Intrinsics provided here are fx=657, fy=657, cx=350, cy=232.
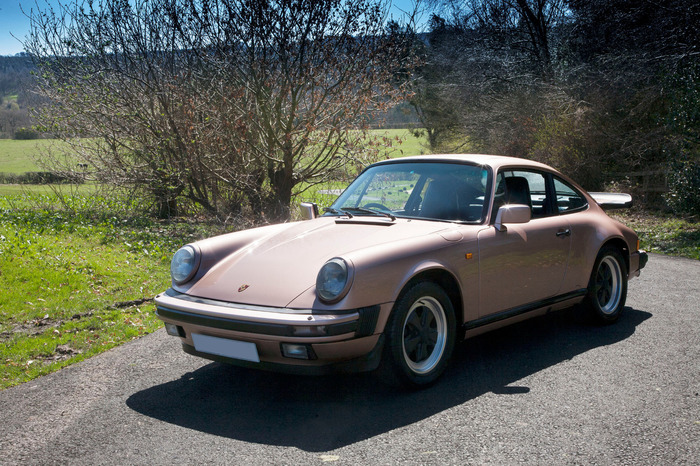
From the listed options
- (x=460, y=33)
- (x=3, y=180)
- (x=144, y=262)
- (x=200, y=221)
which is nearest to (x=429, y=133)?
(x=460, y=33)

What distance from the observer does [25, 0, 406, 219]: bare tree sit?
12.0 m

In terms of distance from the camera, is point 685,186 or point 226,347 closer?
point 226,347

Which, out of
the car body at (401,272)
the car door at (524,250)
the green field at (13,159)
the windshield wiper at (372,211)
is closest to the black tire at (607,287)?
the car body at (401,272)

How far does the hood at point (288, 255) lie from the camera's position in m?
4.21

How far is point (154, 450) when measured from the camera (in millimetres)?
3521

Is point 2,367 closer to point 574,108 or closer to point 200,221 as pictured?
point 200,221

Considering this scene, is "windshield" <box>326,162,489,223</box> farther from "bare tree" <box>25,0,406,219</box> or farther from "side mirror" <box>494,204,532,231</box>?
"bare tree" <box>25,0,406,219</box>

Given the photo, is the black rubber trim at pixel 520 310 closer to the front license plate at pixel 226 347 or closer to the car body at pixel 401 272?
the car body at pixel 401 272

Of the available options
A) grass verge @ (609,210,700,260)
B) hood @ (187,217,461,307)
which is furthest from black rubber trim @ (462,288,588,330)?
grass verge @ (609,210,700,260)

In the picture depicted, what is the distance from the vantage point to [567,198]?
19.6 feet

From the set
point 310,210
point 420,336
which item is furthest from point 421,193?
point 420,336

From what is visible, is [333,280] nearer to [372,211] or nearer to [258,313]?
[258,313]

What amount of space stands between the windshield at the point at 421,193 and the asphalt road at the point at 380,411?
3.90 ft

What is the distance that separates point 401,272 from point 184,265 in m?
1.62
